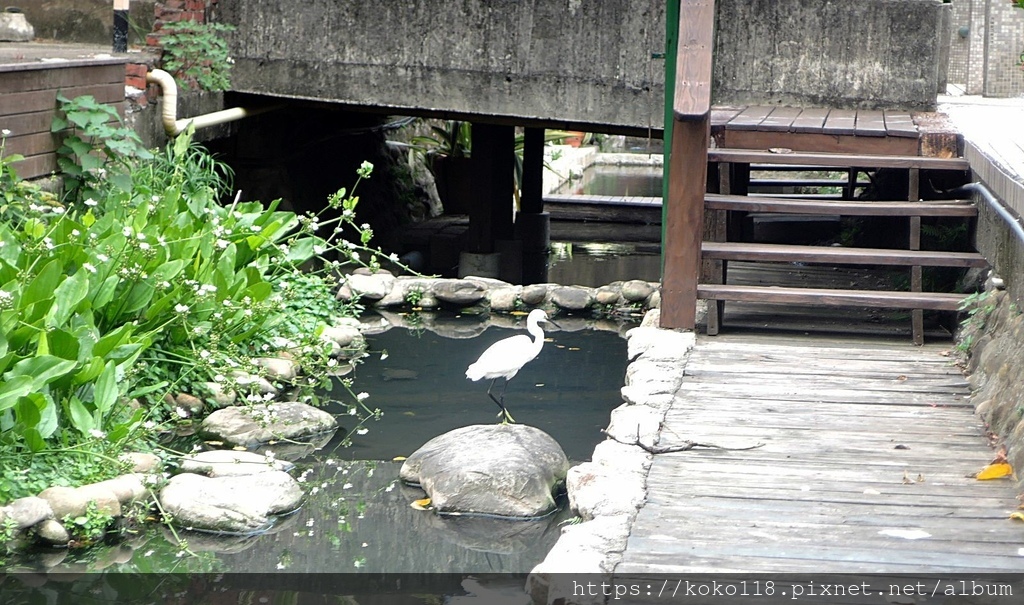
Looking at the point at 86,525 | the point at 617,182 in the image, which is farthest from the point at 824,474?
the point at 617,182

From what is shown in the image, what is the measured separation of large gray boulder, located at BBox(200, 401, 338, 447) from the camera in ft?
19.2

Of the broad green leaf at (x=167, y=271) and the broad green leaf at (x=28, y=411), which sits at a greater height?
the broad green leaf at (x=167, y=271)

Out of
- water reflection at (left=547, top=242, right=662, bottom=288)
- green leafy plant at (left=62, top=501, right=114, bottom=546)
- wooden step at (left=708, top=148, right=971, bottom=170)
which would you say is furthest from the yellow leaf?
water reflection at (left=547, top=242, right=662, bottom=288)

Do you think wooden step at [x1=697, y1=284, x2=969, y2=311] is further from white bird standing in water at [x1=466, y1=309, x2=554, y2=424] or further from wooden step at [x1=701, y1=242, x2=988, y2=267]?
white bird standing in water at [x1=466, y1=309, x2=554, y2=424]

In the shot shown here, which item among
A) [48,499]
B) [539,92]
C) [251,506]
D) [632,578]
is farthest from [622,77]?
[632,578]

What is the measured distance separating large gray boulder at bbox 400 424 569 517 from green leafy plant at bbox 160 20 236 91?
458cm

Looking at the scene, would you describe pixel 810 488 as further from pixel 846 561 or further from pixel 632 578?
pixel 632 578

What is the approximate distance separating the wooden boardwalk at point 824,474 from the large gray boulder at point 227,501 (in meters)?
1.78

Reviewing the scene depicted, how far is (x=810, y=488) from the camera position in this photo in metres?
3.71

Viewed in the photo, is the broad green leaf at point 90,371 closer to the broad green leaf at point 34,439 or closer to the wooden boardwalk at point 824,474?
the broad green leaf at point 34,439

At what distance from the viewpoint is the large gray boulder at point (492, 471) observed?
195 inches

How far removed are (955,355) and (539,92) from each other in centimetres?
415

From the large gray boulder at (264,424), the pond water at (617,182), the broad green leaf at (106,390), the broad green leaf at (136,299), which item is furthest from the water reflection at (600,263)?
the broad green leaf at (106,390)

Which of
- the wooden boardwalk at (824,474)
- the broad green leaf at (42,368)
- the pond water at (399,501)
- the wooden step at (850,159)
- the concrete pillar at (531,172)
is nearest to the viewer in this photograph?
the wooden boardwalk at (824,474)
